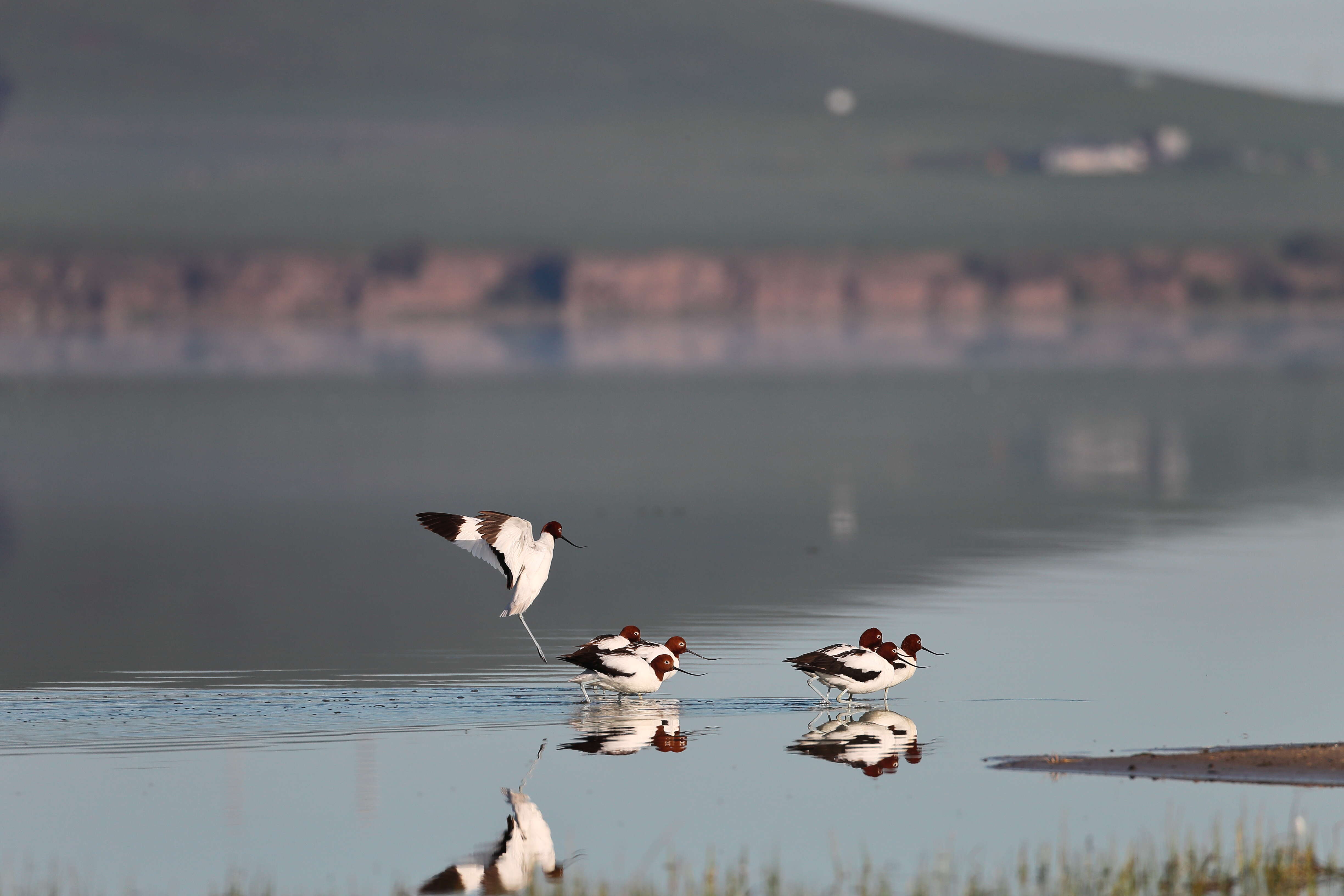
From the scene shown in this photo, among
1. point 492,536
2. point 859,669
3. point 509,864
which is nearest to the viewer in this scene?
point 509,864

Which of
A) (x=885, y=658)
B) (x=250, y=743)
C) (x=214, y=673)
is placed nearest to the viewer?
(x=250, y=743)

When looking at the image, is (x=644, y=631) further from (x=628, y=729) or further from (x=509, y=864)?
(x=509, y=864)

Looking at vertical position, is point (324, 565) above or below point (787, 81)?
below

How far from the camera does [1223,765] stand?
14.1 m

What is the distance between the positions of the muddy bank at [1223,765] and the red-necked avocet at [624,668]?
9.77 ft

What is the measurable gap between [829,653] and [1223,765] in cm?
338

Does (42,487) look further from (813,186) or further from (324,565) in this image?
(813,186)

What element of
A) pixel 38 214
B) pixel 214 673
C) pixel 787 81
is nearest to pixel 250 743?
pixel 214 673

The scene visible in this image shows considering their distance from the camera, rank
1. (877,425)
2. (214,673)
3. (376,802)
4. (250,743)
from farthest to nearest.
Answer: (877,425), (214,673), (250,743), (376,802)

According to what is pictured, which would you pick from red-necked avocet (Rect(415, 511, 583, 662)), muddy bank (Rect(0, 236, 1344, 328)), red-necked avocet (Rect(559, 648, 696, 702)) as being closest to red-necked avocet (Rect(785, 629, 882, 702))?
red-necked avocet (Rect(559, 648, 696, 702))

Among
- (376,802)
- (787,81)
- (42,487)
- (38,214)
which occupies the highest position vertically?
(787,81)

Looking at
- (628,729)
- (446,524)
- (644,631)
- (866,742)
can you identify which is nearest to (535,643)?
(446,524)

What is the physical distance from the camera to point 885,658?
16766 millimetres

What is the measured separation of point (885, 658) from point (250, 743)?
15.3 ft
